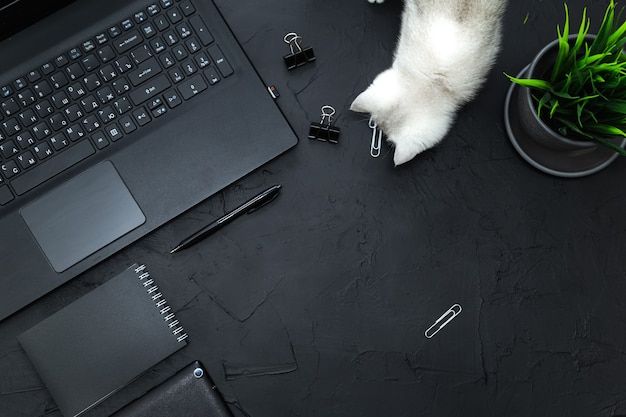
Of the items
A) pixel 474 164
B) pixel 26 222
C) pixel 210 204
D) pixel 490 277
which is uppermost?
pixel 26 222

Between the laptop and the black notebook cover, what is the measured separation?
0.19 metres

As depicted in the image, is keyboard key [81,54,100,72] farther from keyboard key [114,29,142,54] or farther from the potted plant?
the potted plant

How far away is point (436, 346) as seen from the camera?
0.71 metres

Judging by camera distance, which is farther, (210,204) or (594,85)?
(210,204)

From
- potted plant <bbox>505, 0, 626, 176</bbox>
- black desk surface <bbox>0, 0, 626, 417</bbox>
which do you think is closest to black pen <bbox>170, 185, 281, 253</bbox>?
black desk surface <bbox>0, 0, 626, 417</bbox>

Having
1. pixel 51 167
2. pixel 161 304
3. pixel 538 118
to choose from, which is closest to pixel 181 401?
pixel 161 304

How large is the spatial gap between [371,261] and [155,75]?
389 mm

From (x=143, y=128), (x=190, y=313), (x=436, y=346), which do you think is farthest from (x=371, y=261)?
(x=143, y=128)

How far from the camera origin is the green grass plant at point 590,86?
0.59 m

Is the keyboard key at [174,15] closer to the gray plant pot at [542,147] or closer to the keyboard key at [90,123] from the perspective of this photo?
the keyboard key at [90,123]

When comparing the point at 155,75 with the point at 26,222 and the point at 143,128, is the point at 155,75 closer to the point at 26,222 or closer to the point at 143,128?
the point at 143,128

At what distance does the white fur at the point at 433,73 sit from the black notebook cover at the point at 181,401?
1.27 ft

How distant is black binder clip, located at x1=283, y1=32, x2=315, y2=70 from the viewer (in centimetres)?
75

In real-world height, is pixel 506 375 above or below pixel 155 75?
below
